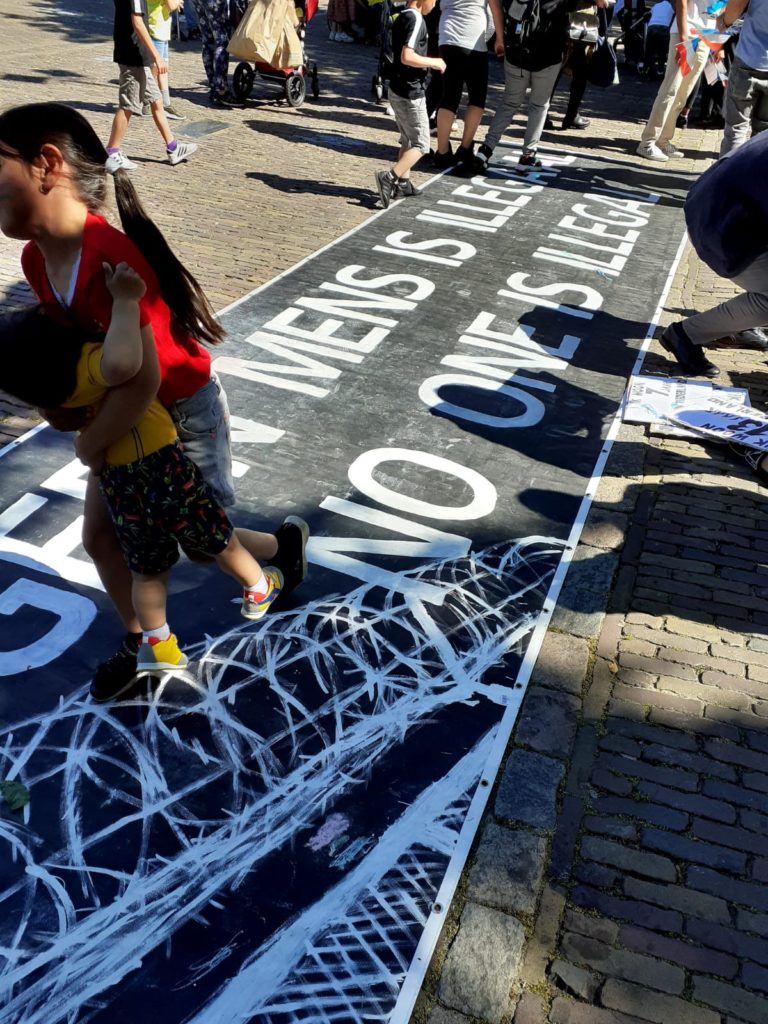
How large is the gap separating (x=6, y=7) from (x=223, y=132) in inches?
445

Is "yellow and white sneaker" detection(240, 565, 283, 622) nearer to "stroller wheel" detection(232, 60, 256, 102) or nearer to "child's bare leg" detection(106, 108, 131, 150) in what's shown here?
"child's bare leg" detection(106, 108, 131, 150)

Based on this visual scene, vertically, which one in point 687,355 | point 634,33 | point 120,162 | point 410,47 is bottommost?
point 687,355

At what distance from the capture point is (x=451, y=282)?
22.6 ft

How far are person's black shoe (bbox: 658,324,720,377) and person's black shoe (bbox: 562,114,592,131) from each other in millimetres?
7639

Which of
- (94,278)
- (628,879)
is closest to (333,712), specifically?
(628,879)

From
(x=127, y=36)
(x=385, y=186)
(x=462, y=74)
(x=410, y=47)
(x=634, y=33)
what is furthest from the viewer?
(x=634, y=33)

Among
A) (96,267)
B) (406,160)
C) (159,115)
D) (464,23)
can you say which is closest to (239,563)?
(96,267)

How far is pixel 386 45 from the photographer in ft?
29.5

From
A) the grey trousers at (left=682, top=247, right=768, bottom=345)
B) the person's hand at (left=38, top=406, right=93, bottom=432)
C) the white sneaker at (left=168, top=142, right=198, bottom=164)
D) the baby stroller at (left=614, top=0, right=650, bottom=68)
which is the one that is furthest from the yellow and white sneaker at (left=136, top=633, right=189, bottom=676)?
the baby stroller at (left=614, top=0, right=650, bottom=68)

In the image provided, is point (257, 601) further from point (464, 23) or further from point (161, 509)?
point (464, 23)

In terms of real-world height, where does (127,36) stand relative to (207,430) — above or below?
above

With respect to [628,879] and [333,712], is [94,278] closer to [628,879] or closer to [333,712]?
[333,712]

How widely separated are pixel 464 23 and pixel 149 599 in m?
8.09

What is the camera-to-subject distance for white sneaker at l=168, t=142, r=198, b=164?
8.97m
